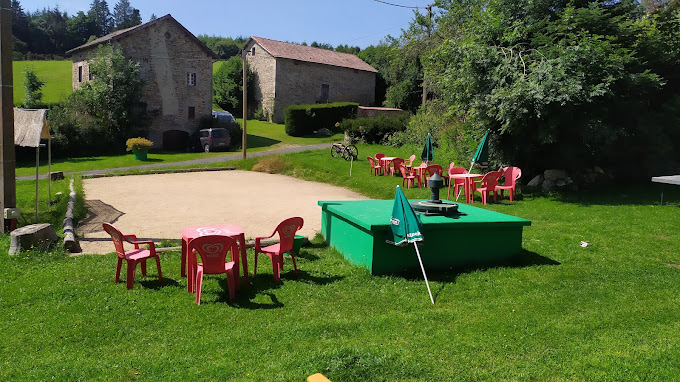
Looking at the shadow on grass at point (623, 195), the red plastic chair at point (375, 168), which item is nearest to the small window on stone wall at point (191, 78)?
the red plastic chair at point (375, 168)

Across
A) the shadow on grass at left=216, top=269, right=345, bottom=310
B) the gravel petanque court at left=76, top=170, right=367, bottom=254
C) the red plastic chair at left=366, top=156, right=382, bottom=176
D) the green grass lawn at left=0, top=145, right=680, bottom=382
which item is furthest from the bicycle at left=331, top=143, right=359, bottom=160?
the shadow on grass at left=216, top=269, right=345, bottom=310

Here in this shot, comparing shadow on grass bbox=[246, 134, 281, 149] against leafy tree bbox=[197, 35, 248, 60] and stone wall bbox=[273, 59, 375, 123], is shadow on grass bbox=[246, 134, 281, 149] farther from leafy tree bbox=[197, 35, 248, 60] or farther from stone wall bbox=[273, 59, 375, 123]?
leafy tree bbox=[197, 35, 248, 60]

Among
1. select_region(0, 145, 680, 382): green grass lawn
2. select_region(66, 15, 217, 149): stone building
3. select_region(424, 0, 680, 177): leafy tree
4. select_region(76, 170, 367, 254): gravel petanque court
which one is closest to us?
select_region(0, 145, 680, 382): green grass lawn

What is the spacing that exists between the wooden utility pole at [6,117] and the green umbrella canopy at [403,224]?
24.4 ft

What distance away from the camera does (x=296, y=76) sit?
42.7m

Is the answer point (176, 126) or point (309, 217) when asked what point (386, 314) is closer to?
point (309, 217)

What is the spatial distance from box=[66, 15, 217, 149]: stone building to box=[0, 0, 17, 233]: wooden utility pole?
962 inches

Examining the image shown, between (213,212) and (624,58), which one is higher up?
(624,58)

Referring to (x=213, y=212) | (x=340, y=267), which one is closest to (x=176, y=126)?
(x=213, y=212)

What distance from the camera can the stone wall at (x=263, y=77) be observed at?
41844 millimetres

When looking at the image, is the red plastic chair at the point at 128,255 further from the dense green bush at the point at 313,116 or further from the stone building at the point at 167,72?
the dense green bush at the point at 313,116

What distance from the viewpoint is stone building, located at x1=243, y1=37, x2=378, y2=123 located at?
41906 mm

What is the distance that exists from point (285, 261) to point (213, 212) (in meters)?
5.16

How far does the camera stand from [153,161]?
1069 inches
